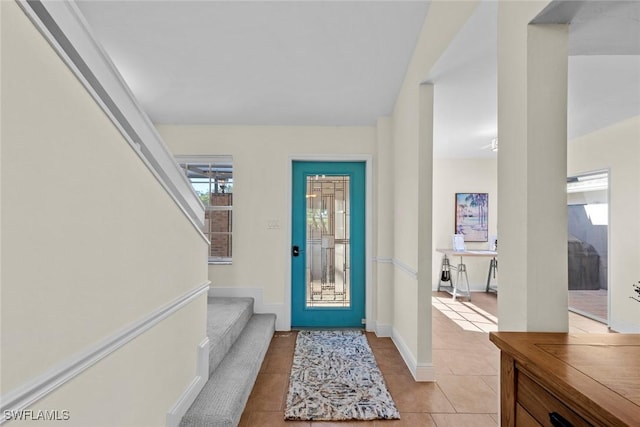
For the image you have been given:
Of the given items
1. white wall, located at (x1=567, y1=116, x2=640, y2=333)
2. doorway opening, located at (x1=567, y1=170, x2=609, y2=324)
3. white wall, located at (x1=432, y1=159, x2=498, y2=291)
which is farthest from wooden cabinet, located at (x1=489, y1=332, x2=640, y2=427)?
white wall, located at (x1=432, y1=159, x2=498, y2=291)

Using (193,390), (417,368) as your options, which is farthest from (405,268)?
(193,390)

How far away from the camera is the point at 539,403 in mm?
896

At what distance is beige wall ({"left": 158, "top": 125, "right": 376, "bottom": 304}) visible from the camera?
3.85m

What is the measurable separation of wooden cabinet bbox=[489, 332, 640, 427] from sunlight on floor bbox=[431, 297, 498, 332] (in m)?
3.03

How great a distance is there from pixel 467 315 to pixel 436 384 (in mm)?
2185

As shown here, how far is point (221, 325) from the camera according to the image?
2.69m

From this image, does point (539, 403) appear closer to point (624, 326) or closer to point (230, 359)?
point (230, 359)

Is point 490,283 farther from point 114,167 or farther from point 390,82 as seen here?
point 114,167

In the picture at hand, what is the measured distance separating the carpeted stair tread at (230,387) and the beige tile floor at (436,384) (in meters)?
0.17

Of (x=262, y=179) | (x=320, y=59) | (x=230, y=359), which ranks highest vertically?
(x=320, y=59)

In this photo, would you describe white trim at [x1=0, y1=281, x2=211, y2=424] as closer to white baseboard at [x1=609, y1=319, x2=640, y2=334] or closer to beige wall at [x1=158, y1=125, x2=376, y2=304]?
beige wall at [x1=158, y1=125, x2=376, y2=304]

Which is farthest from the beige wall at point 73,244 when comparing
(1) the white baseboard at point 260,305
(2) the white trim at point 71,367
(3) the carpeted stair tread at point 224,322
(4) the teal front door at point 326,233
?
(4) the teal front door at point 326,233

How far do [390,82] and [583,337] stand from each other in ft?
8.30

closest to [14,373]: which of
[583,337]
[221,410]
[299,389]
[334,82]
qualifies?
[221,410]
